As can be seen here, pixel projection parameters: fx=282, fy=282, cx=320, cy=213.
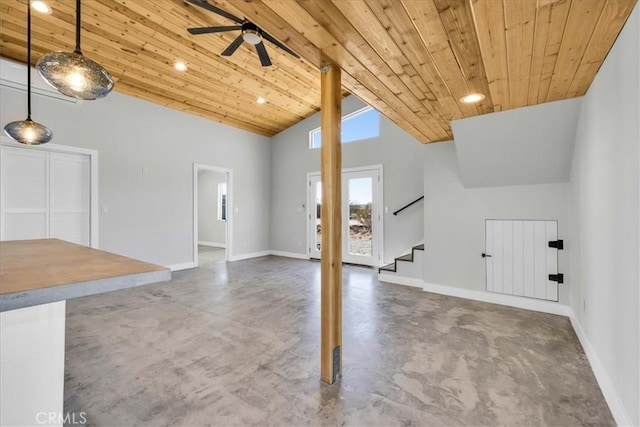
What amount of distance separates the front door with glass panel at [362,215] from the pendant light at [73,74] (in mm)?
4641

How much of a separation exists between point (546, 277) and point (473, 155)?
1.65m

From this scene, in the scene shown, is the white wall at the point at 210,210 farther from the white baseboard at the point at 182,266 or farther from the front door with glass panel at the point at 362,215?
the front door with glass panel at the point at 362,215

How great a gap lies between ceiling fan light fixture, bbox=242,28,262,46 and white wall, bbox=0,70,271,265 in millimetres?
2962

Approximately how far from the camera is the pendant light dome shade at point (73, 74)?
1.57 m

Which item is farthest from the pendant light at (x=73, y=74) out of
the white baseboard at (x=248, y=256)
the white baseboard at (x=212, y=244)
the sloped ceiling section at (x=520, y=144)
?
the white baseboard at (x=212, y=244)

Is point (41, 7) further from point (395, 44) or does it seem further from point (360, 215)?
point (360, 215)

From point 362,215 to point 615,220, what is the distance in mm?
4288

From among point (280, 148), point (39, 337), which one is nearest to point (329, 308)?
point (39, 337)

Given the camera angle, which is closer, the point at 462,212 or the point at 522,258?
the point at 522,258

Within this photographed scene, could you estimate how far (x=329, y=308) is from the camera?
77.2 inches

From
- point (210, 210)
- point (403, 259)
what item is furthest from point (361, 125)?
point (210, 210)

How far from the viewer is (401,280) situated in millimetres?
4480

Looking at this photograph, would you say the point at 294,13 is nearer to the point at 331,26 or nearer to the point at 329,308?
the point at 331,26

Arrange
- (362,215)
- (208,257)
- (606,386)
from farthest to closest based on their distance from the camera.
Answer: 1. (208,257)
2. (362,215)
3. (606,386)
